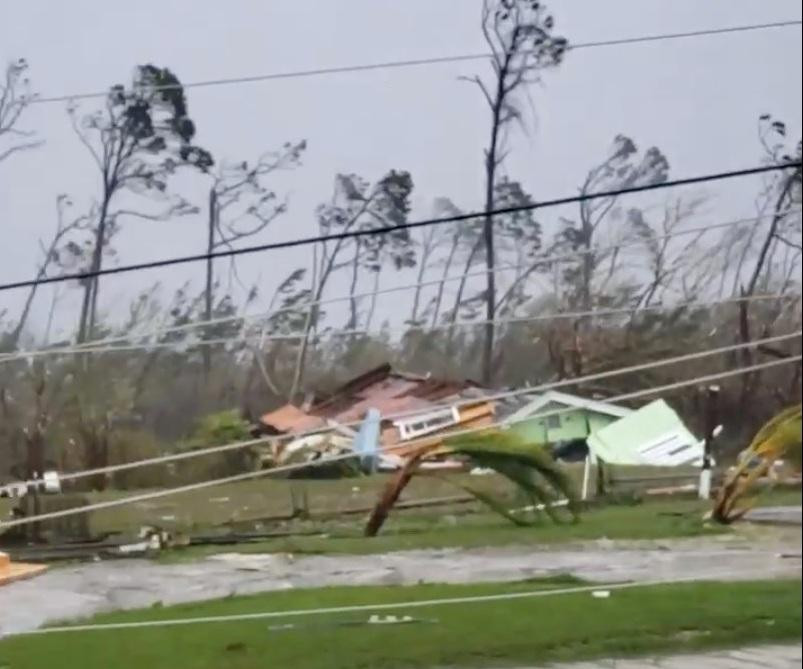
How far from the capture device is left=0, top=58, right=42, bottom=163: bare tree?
1257mm

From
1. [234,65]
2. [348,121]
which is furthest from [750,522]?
[234,65]

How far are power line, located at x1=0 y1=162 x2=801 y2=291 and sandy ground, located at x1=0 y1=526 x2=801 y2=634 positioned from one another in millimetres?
261

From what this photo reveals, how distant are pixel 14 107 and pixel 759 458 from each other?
815 mm

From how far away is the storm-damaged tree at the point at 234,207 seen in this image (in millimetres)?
1312

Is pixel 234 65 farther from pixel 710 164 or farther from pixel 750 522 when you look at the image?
pixel 750 522

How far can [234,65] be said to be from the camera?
4.34ft

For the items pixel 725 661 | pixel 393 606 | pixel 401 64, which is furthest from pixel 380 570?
pixel 401 64

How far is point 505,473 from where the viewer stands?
4.57 ft

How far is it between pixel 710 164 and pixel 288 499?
560 mm

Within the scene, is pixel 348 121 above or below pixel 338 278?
above

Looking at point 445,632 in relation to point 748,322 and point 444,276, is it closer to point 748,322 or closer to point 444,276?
point 444,276

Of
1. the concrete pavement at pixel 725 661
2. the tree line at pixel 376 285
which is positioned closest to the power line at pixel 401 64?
the tree line at pixel 376 285

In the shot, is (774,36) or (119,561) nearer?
(119,561)

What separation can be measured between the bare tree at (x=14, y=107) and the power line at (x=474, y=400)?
0.97 feet
